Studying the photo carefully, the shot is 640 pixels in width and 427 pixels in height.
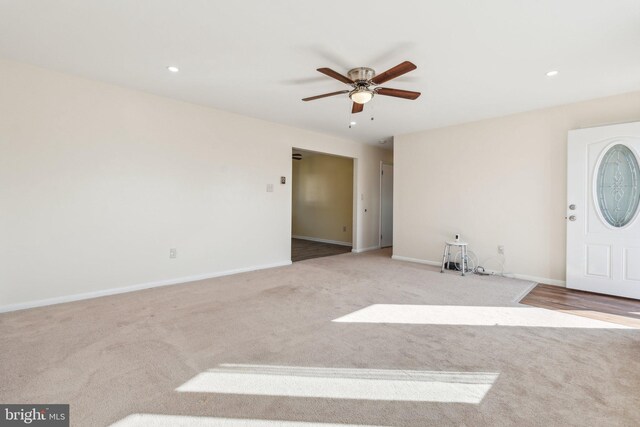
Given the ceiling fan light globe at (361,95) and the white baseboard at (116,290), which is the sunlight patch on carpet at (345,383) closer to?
the white baseboard at (116,290)

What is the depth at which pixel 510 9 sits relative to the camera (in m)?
2.07

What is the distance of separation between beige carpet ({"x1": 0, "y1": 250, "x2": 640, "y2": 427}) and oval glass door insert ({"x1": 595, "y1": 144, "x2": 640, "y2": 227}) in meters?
1.61

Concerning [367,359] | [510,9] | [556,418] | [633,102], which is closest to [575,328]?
[556,418]

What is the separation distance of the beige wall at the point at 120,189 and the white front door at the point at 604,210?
4210mm

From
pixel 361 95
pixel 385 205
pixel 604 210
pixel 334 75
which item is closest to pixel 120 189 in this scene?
pixel 334 75

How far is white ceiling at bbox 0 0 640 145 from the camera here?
82.6 inches

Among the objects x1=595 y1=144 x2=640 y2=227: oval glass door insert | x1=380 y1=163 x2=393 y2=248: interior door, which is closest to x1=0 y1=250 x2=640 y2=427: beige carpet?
x1=595 y1=144 x2=640 y2=227: oval glass door insert

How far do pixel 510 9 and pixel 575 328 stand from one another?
2665 millimetres

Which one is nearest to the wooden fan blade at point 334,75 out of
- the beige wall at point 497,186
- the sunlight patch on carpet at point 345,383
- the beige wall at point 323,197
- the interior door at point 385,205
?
the sunlight patch on carpet at point 345,383

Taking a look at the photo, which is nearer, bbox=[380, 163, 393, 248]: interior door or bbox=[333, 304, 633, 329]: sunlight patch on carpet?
bbox=[333, 304, 633, 329]: sunlight patch on carpet

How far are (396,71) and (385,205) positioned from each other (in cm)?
487

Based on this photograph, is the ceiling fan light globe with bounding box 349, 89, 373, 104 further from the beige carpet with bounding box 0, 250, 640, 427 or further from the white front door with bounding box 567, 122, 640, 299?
the white front door with bounding box 567, 122, 640, 299

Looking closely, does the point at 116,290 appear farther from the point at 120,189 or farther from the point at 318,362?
the point at 318,362

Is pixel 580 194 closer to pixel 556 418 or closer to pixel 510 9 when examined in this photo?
pixel 510 9
